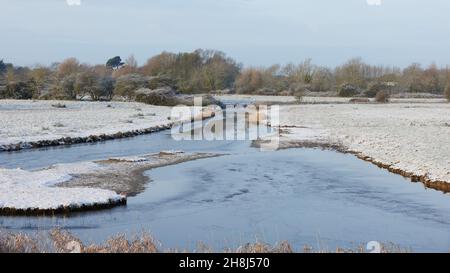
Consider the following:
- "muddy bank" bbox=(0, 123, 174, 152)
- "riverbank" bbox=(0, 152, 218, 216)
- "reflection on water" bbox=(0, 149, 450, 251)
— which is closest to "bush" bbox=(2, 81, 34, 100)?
"muddy bank" bbox=(0, 123, 174, 152)

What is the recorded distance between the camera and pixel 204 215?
56.4ft

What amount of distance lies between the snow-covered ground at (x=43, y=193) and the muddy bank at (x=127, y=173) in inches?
34.9

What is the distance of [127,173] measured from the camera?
24.6 metres

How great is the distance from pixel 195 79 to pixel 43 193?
11048cm

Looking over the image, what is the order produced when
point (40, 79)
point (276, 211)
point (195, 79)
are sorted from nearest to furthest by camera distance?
point (276, 211)
point (40, 79)
point (195, 79)

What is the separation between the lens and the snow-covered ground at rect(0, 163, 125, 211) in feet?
57.3

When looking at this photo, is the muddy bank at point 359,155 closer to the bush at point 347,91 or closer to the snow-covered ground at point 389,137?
the snow-covered ground at point 389,137

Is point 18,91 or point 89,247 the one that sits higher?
point 18,91

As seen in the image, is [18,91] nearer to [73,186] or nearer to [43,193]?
[73,186]

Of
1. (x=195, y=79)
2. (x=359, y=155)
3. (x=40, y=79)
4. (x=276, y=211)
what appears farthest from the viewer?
(x=195, y=79)

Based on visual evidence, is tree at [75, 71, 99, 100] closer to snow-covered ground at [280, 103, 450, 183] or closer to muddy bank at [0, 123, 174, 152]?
snow-covered ground at [280, 103, 450, 183]

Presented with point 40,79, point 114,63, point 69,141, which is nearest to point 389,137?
point 69,141
